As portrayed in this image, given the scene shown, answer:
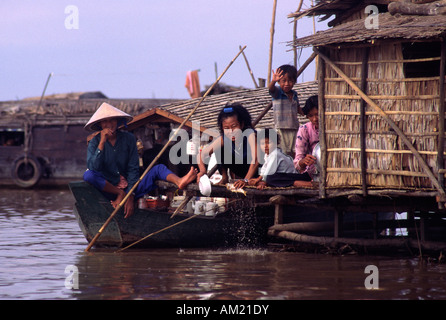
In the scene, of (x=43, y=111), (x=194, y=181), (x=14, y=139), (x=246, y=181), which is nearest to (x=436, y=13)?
(x=246, y=181)

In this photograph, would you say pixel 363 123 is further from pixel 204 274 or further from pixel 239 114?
pixel 204 274

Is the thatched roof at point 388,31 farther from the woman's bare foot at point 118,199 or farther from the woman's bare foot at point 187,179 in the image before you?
the woman's bare foot at point 118,199

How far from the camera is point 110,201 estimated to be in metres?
8.99

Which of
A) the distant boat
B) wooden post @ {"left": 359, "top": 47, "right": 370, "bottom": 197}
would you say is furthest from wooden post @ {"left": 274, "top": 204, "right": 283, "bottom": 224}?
the distant boat

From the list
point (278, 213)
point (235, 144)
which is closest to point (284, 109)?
point (235, 144)

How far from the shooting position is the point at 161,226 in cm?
914

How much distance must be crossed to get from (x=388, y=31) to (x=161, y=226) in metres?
3.71

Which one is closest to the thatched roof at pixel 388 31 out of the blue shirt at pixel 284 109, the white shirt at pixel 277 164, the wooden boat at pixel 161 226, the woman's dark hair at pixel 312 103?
the woman's dark hair at pixel 312 103

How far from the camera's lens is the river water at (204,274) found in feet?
20.6

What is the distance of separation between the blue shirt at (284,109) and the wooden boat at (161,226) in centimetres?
118

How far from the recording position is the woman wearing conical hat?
29.0ft

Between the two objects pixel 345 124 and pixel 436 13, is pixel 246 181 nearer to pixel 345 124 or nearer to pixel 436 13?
pixel 345 124

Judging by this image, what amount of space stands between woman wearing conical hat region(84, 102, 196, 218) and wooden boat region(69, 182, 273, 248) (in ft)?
0.52
